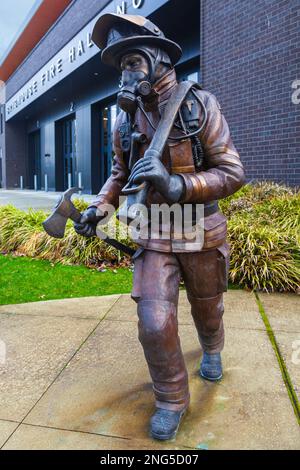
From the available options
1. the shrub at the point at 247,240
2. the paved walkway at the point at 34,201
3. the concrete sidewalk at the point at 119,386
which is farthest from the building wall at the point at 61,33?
the concrete sidewalk at the point at 119,386

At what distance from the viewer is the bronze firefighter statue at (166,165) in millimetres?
2020

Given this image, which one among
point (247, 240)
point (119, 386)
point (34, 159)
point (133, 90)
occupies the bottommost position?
point (119, 386)

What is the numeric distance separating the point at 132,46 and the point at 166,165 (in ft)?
2.01

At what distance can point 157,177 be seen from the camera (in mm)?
1798

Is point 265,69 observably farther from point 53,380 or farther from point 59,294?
point 53,380

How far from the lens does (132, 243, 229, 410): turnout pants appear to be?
6.72ft

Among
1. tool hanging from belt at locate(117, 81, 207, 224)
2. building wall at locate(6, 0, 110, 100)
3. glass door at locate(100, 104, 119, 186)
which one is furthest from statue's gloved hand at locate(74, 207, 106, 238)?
glass door at locate(100, 104, 119, 186)

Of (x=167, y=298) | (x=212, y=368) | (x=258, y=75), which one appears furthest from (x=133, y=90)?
(x=258, y=75)

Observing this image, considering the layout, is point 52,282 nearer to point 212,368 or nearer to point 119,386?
point 119,386

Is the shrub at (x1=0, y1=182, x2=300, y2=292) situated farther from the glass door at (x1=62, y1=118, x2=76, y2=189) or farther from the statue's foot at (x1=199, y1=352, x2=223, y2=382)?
the glass door at (x1=62, y1=118, x2=76, y2=189)

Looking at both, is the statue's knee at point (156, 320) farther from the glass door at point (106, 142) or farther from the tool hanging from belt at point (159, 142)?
the glass door at point (106, 142)

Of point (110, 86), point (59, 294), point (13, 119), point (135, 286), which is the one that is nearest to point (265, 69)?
point (59, 294)

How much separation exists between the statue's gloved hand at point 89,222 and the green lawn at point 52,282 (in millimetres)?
2597

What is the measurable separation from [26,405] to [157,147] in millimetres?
1691
